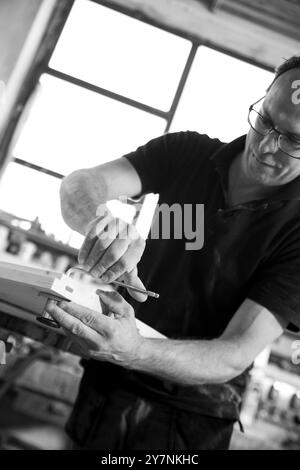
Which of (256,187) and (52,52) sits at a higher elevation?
(52,52)

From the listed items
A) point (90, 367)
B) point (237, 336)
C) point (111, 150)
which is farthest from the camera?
point (111, 150)

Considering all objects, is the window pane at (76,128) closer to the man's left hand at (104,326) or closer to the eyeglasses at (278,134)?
the eyeglasses at (278,134)

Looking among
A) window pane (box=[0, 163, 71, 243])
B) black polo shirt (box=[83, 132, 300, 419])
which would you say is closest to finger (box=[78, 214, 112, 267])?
black polo shirt (box=[83, 132, 300, 419])

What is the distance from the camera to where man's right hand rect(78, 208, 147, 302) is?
22.4 inches

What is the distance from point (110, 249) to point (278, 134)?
0.41 meters

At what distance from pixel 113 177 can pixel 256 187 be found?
A: 27cm

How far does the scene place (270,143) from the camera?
0.81 m

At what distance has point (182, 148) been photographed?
2.98 feet

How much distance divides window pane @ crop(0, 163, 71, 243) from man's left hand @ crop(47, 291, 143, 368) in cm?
160

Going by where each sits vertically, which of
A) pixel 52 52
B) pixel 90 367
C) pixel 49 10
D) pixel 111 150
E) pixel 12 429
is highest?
pixel 49 10

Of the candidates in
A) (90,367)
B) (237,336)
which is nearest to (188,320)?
(237,336)

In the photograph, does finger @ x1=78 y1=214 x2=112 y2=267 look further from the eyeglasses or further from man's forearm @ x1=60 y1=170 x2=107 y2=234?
the eyeglasses

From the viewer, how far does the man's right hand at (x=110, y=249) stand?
569mm

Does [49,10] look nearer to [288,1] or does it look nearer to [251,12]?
[251,12]
